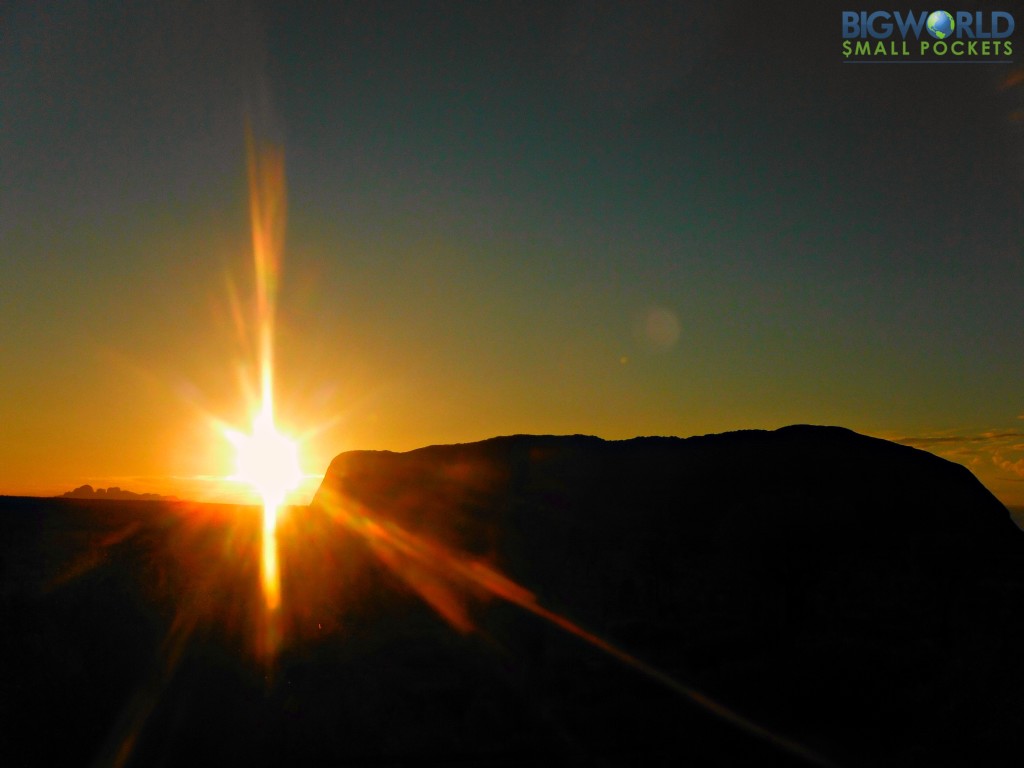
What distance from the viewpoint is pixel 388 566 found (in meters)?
13.9

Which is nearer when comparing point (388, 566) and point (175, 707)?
point (175, 707)

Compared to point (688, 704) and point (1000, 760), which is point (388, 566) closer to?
point (688, 704)

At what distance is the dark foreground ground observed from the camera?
1041 cm

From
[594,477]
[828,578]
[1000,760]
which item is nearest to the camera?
[1000,760]

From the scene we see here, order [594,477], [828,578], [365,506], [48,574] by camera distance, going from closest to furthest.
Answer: [828,578] < [48,574] < [594,477] < [365,506]

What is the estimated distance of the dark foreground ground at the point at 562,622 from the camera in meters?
10.4

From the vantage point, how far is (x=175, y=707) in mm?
11461

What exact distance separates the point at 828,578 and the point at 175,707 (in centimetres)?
1009

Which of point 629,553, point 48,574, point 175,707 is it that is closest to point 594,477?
point 629,553

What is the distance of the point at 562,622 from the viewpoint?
1211 cm

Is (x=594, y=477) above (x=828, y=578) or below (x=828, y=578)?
above

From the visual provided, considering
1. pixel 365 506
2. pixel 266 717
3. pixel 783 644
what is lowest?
pixel 266 717

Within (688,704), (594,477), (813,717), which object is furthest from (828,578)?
(594,477)

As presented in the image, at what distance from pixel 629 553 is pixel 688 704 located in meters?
2.45
